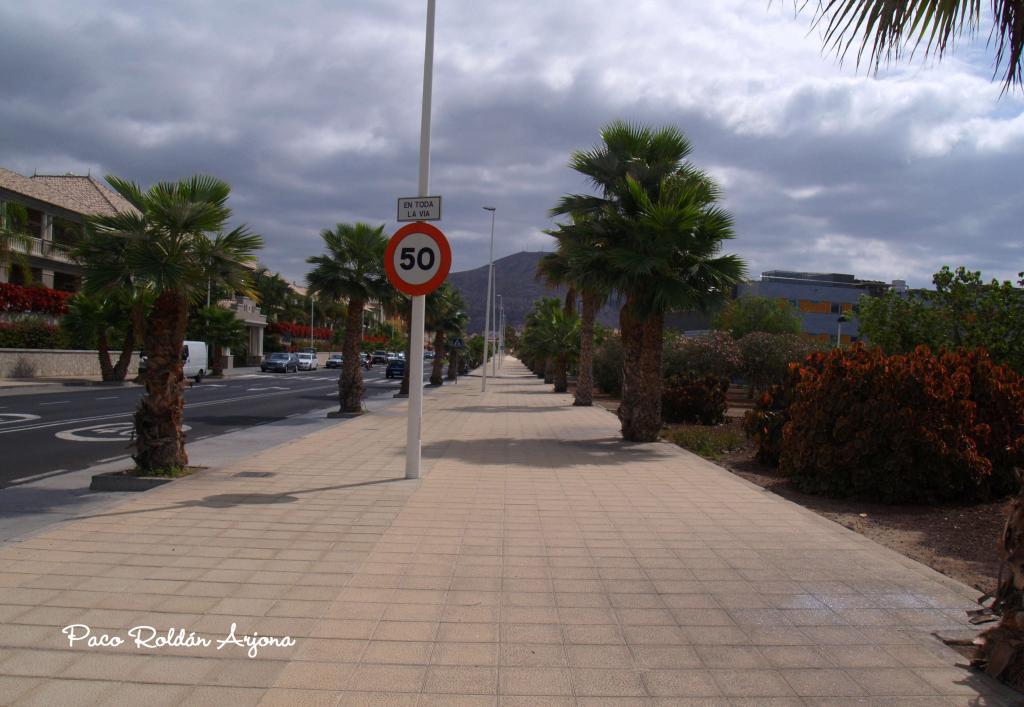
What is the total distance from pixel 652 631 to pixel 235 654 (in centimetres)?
234

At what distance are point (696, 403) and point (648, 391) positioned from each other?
5.59 meters

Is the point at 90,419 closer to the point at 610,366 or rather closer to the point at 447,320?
the point at 610,366

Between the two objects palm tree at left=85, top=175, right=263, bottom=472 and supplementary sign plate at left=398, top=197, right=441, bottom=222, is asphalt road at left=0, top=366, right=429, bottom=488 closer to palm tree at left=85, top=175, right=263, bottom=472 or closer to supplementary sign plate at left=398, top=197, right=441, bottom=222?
palm tree at left=85, top=175, right=263, bottom=472

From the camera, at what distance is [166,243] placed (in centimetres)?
938

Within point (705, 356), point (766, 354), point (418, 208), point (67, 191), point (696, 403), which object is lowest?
point (696, 403)

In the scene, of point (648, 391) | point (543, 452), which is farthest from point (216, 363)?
point (543, 452)

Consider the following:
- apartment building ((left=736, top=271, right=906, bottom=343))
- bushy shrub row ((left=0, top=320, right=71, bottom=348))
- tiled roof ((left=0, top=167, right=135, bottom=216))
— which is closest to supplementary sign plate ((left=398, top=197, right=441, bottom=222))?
tiled roof ((left=0, top=167, right=135, bottom=216))

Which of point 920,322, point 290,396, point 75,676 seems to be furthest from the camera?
point 290,396

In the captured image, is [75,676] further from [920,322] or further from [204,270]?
[920,322]

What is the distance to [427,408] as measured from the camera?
24750mm

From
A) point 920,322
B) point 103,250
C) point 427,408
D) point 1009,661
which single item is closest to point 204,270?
point 103,250

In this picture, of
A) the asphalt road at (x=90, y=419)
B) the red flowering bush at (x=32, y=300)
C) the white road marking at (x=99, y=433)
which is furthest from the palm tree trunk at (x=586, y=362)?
the red flowering bush at (x=32, y=300)

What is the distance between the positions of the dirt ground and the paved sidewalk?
429 millimetres

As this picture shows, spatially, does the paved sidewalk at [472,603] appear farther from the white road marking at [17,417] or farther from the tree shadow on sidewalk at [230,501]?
the white road marking at [17,417]
